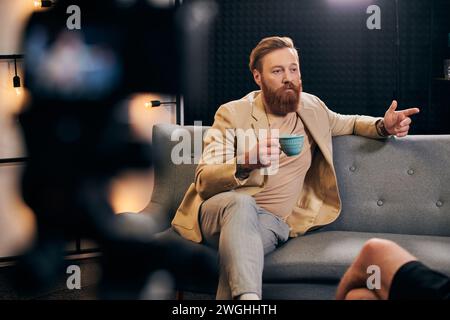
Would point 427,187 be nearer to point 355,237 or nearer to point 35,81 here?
point 355,237

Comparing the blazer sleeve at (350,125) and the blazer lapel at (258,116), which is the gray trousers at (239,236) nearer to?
the blazer lapel at (258,116)

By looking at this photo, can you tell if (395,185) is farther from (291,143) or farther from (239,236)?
(239,236)

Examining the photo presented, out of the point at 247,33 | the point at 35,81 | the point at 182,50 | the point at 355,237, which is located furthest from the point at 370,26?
the point at 35,81

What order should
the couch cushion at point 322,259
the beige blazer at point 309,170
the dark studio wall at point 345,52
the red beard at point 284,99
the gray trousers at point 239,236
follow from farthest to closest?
the dark studio wall at point 345,52, the red beard at point 284,99, the beige blazer at point 309,170, the couch cushion at point 322,259, the gray trousers at point 239,236

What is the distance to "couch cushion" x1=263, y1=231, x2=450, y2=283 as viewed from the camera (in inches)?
99.0

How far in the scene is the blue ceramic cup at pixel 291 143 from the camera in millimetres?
2381

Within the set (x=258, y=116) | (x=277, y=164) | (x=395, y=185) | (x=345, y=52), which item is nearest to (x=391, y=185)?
(x=395, y=185)

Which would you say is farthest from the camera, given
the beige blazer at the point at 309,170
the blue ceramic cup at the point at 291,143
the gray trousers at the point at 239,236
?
the beige blazer at the point at 309,170

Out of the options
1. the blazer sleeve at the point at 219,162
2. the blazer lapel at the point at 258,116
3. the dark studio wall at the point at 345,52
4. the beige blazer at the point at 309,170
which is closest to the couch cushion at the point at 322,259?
the beige blazer at the point at 309,170

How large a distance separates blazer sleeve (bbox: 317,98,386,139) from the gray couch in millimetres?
38

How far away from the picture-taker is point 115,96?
12.2 ft

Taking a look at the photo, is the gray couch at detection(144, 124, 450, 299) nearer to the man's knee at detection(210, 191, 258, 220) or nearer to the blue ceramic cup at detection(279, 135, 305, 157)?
the man's knee at detection(210, 191, 258, 220)

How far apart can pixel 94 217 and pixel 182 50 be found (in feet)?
3.78

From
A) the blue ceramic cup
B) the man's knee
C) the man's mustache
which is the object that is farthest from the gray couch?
the blue ceramic cup
